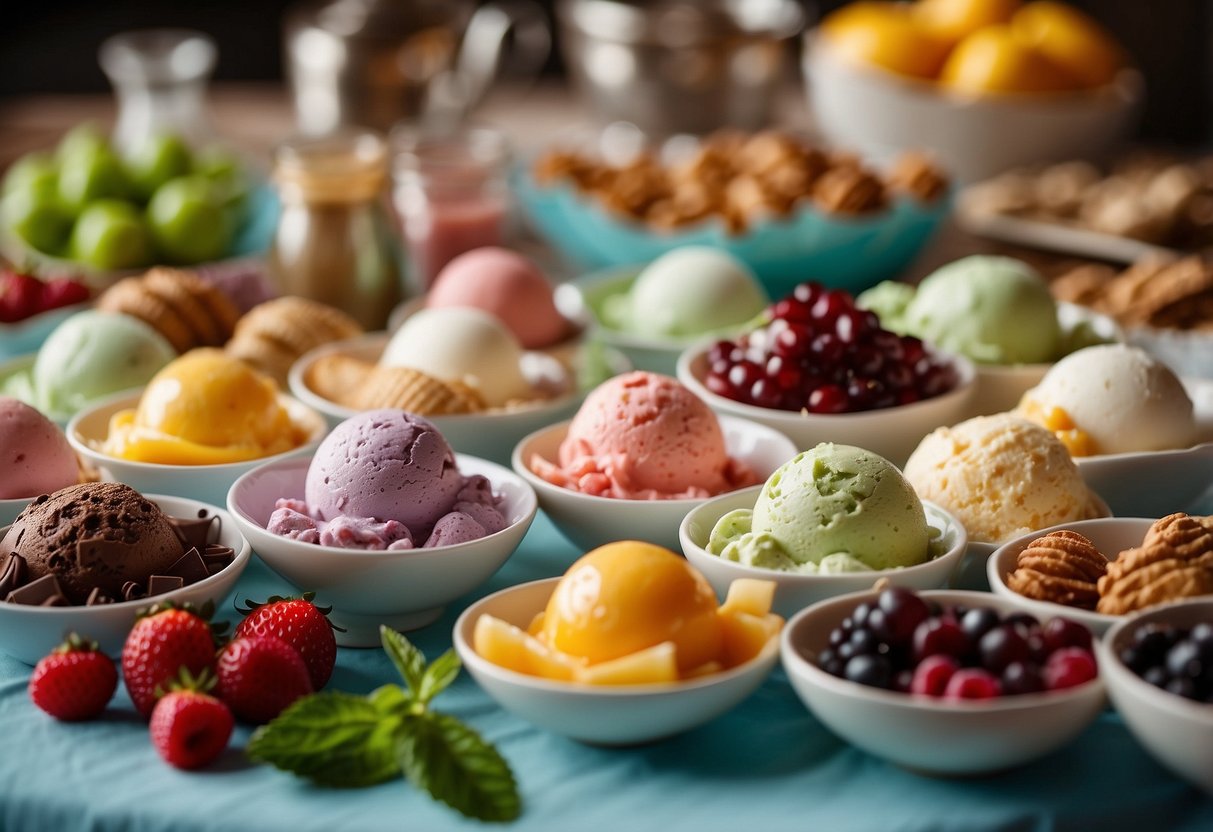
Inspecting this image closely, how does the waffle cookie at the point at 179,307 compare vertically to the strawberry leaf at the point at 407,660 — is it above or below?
below

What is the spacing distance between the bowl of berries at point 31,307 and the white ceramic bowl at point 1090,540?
5.76 ft

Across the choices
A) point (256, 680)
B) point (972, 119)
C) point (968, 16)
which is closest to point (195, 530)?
point (256, 680)

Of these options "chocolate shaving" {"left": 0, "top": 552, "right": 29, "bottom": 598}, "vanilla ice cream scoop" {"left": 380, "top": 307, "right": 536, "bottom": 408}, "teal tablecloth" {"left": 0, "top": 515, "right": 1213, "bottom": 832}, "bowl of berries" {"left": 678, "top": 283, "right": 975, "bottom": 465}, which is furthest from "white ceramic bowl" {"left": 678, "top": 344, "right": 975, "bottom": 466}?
"chocolate shaving" {"left": 0, "top": 552, "right": 29, "bottom": 598}

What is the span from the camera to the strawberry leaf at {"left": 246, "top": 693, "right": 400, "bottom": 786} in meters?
1.37

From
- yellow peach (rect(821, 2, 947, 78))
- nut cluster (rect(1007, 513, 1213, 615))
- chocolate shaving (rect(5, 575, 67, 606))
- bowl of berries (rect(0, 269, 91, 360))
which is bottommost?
bowl of berries (rect(0, 269, 91, 360))

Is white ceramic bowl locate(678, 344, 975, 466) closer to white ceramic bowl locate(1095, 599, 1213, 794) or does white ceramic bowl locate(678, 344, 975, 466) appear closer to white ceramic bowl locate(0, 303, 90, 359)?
white ceramic bowl locate(1095, 599, 1213, 794)

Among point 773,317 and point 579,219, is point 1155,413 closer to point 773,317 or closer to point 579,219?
point 773,317

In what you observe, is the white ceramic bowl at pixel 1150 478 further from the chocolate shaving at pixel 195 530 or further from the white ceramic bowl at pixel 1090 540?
the chocolate shaving at pixel 195 530

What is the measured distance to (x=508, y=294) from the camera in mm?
2541

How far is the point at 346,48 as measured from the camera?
3.16 metres

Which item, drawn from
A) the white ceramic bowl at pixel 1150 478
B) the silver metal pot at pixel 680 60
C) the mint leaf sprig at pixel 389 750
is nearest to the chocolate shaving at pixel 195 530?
the mint leaf sprig at pixel 389 750

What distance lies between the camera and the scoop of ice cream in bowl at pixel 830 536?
1.57 m

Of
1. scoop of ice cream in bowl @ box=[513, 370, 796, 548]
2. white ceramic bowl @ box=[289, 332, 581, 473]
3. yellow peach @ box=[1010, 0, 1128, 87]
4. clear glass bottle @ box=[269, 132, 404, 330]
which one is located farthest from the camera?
yellow peach @ box=[1010, 0, 1128, 87]

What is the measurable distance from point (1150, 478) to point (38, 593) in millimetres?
1395
